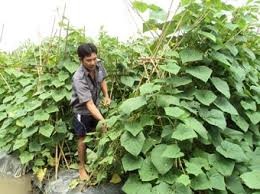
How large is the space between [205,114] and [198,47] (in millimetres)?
602

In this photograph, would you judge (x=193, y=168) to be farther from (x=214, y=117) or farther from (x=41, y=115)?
(x=41, y=115)

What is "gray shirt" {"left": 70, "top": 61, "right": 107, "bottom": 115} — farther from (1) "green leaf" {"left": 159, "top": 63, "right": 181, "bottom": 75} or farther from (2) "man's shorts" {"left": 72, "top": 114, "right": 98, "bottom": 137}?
(1) "green leaf" {"left": 159, "top": 63, "right": 181, "bottom": 75}

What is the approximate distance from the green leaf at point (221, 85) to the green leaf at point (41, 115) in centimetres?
192

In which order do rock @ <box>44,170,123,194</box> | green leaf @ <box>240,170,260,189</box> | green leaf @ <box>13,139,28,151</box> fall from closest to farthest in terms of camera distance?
green leaf @ <box>240,170,260,189</box> → rock @ <box>44,170,123,194</box> → green leaf @ <box>13,139,28,151</box>

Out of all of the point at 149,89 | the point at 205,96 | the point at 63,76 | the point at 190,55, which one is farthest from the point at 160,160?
the point at 63,76

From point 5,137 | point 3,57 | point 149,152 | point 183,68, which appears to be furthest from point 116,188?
point 3,57

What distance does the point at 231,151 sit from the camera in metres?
3.40

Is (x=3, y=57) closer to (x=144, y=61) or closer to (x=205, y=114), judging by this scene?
(x=144, y=61)

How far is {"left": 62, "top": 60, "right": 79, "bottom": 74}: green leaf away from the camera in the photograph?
15.4ft

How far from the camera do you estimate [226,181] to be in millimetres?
3389

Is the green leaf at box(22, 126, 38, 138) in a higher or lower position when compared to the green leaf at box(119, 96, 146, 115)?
lower

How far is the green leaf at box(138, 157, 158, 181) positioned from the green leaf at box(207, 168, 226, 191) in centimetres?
43

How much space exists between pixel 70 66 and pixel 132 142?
1.74 m

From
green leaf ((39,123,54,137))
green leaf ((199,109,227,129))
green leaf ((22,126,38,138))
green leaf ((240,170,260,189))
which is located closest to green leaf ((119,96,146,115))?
green leaf ((199,109,227,129))
